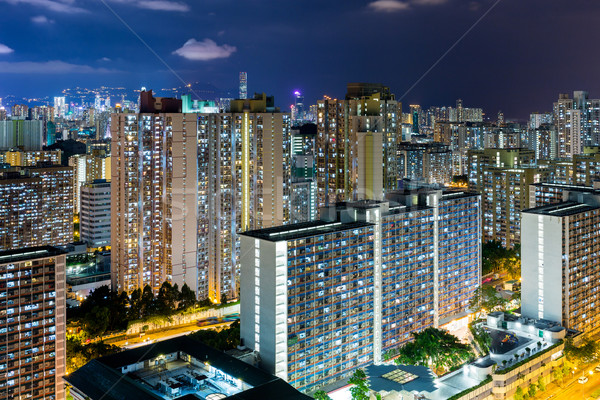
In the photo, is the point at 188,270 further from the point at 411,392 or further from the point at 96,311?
the point at 411,392

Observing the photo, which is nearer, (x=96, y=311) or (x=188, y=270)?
(x=96, y=311)

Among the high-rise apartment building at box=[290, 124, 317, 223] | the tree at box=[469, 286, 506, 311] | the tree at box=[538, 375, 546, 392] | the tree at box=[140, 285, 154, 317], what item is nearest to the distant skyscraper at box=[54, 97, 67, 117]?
the high-rise apartment building at box=[290, 124, 317, 223]

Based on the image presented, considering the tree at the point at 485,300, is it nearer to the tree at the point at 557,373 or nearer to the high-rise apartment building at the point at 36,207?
the tree at the point at 557,373

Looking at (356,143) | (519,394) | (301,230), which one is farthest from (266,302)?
(356,143)

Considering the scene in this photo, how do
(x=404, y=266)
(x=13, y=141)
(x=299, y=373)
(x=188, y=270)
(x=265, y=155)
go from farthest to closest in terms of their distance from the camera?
(x=13, y=141) < (x=265, y=155) < (x=188, y=270) < (x=404, y=266) < (x=299, y=373)

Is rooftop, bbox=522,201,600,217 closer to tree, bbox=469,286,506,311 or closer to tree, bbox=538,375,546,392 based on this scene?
tree, bbox=469,286,506,311

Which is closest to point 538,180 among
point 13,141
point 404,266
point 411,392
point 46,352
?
point 404,266

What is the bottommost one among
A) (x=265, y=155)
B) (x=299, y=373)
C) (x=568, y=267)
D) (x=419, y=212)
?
(x=299, y=373)
